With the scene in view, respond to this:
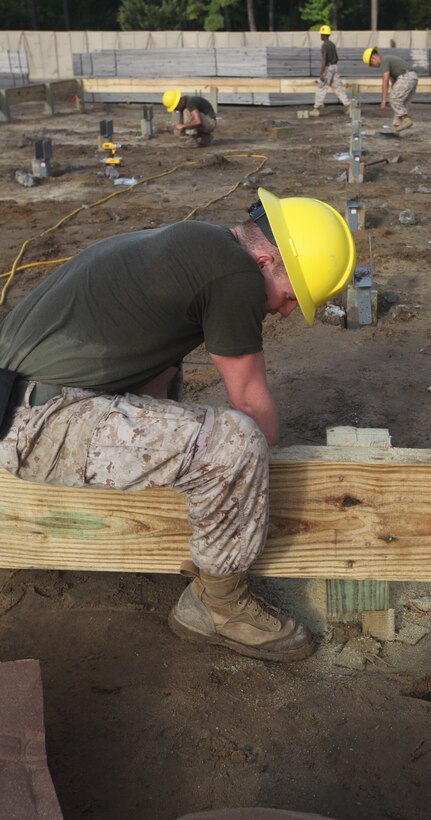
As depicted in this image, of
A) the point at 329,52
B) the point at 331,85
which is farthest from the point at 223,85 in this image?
the point at 329,52

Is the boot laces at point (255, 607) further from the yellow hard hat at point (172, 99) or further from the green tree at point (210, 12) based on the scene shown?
the green tree at point (210, 12)

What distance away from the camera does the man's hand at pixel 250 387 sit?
2.49 m

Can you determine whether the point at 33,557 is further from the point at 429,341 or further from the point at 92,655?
the point at 429,341

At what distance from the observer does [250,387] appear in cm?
254

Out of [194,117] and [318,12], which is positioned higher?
[318,12]

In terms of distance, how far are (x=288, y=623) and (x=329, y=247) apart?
1249 millimetres

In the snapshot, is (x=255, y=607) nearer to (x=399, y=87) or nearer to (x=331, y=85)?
(x=399, y=87)

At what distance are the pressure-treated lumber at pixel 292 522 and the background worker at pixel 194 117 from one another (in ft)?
45.7

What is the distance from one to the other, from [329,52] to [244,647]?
18.9 meters

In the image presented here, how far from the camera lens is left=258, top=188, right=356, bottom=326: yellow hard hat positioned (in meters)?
2.52

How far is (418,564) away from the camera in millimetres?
2674

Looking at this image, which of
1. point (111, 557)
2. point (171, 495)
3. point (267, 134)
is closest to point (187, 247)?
point (171, 495)

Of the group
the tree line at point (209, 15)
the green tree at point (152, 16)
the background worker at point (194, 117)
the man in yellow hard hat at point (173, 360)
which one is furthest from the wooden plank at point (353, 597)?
the green tree at point (152, 16)

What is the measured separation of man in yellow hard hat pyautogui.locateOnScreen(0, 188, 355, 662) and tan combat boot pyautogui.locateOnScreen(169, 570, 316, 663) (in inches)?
4.2
